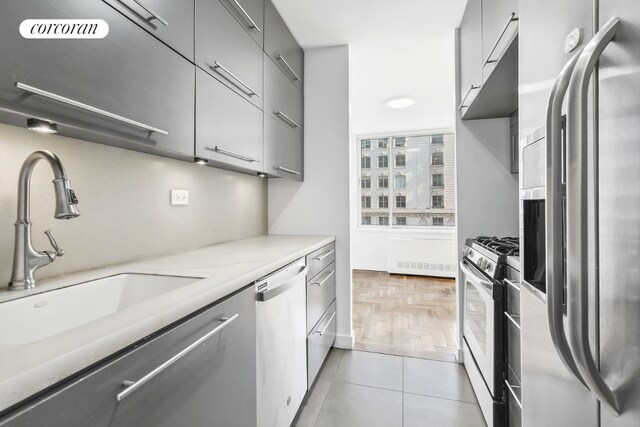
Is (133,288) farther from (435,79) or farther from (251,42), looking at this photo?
(435,79)

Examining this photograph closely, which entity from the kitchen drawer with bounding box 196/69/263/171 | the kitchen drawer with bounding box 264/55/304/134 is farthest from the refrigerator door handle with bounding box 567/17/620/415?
the kitchen drawer with bounding box 264/55/304/134

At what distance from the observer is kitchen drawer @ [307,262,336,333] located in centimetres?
183

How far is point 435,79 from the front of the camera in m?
3.28

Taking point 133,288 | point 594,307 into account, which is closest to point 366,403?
point 133,288

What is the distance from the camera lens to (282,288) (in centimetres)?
135

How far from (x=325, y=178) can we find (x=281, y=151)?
0.54m

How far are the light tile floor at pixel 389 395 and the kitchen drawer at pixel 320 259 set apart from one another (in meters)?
0.72

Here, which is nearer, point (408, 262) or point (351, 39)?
point (351, 39)

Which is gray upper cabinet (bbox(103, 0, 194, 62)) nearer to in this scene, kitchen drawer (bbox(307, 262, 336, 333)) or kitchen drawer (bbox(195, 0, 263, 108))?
kitchen drawer (bbox(195, 0, 263, 108))

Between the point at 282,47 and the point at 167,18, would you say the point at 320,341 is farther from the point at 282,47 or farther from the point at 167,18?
the point at 282,47

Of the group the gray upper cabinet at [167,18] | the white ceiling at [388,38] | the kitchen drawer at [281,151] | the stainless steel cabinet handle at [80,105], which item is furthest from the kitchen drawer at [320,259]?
the white ceiling at [388,38]

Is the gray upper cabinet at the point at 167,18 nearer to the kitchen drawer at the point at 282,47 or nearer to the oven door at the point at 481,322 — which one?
the kitchen drawer at the point at 282,47

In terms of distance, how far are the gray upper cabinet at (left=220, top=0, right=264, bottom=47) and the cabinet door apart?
554 mm

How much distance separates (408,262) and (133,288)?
4.42 m
